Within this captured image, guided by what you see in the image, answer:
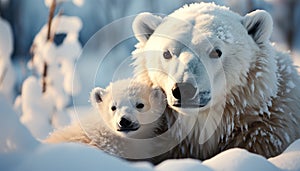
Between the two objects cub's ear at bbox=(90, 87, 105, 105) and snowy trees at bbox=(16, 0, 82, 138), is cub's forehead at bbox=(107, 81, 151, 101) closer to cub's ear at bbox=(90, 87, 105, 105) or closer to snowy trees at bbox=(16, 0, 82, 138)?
cub's ear at bbox=(90, 87, 105, 105)

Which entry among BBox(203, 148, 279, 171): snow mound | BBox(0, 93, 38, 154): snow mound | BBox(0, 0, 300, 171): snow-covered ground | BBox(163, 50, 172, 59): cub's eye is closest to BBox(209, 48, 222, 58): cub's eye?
BBox(163, 50, 172, 59): cub's eye

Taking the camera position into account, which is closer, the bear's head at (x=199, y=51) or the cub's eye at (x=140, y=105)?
the bear's head at (x=199, y=51)

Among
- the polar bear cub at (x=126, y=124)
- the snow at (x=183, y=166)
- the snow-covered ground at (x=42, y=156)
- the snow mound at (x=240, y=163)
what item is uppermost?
the snow-covered ground at (x=42, y=156)

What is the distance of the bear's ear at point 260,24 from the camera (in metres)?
1.59

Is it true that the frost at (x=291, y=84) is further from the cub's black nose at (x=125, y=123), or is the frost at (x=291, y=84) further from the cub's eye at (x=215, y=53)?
the cub's black nose at (x=125, y=123)

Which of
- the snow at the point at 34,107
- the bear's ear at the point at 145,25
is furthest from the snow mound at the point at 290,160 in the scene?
the snow at the point at 34,107

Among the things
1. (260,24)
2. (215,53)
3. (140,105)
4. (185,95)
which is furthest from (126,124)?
(260,24)

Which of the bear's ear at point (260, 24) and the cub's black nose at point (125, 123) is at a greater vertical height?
the bear's ear at point (260, 24)

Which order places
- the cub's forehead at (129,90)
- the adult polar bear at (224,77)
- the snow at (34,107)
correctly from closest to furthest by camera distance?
the adult polar bear at (224,77) → the cub's forehead at (129,90) → the snow at (34,107)

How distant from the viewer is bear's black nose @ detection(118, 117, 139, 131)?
1462mm

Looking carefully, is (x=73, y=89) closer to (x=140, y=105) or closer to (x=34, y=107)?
(x=140, y=105)

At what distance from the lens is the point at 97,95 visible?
5.43ft

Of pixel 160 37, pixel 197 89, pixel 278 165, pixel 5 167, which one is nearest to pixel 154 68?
pixel 160 37

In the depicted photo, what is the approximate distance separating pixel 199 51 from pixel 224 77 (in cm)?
13
